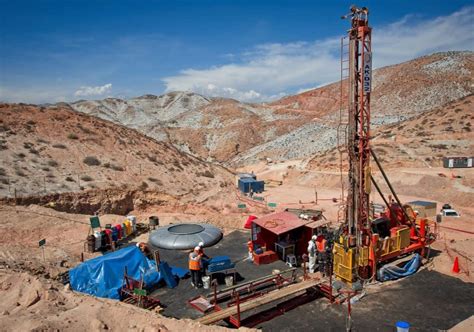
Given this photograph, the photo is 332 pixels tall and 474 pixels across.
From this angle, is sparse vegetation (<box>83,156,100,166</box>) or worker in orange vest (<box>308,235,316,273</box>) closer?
worker in orange vest (<box>308,235,316,273</box>)

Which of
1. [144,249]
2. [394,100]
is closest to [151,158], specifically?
[144,249]

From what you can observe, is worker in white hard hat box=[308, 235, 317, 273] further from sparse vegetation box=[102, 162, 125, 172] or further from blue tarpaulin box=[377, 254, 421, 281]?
sparse vegetation box=[102, 162, 125, 172]

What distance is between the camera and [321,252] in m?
15.9

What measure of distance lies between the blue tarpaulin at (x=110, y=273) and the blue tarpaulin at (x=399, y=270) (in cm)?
917

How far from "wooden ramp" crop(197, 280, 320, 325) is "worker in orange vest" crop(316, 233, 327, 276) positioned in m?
2.05

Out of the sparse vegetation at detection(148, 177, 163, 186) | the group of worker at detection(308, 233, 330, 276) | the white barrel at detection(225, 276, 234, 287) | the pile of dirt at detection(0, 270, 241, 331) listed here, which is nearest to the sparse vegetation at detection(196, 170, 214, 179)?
the sparse vegetation at detection(148, 177, 163, 186)

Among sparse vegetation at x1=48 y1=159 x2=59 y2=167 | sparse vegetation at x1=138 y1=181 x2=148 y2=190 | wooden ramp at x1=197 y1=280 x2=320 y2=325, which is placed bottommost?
wooden ramp at x1=197 y1=280 x2=320 y2=325

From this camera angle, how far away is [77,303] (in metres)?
10.7

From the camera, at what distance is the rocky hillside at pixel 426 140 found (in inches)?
1640

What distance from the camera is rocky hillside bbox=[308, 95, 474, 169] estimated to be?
41.7m

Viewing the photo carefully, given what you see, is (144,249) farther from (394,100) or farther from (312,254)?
(394,100)

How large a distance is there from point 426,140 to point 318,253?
3666 centimetres

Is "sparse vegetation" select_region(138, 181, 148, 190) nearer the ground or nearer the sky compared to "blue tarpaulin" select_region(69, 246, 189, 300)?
nearer the sky

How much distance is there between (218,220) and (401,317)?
1357 centimetres
